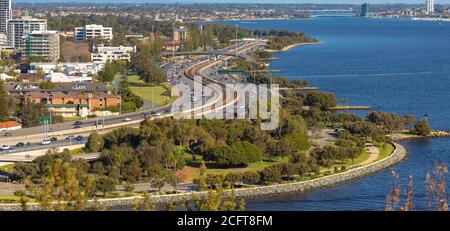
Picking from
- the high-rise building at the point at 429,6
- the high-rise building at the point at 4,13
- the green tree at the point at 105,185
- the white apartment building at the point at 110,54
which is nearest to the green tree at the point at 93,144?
the green tree at the point at 105,185

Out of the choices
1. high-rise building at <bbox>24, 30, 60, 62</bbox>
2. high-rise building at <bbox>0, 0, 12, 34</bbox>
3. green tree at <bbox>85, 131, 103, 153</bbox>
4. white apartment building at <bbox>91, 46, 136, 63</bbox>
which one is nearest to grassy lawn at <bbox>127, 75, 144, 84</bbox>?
white apartment building at <bbox>91, 46, 136, 63</bbox>

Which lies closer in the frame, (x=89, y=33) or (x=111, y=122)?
(x=111, y=122)

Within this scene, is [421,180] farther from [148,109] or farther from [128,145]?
[148,109]

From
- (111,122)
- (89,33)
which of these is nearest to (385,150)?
(111,122)

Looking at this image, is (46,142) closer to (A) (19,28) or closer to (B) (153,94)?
(B) (153,94)

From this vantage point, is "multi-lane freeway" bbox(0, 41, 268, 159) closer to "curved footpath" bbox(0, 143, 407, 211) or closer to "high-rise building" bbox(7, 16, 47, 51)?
"curved footpath" bbox(0, 143, 407, 211)
